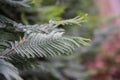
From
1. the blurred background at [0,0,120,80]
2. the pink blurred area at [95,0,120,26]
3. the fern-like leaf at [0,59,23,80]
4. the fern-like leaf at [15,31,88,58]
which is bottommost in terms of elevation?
the fern-like leaf at [0,59,23,80]

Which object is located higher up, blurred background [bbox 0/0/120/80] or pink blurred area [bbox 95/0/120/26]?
pink blurred area [bbox 95/0/120/26]

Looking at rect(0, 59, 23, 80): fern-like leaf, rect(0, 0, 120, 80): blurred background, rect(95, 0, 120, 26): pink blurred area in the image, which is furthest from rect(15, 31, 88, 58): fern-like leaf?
rect(95, 0, 120, 26): pink blurred area

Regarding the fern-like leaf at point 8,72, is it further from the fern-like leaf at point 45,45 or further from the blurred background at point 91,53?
the blurred background at point 91,53

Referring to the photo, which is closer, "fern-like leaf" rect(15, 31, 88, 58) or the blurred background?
"fern-like leaf" rect(15, 31, 88, 58)

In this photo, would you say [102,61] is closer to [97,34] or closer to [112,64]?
[112,64]

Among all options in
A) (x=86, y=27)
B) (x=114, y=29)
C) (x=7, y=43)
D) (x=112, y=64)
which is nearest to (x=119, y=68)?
(x=112, y=64)

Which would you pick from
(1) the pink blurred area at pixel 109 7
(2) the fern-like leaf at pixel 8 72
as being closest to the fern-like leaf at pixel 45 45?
(2) the fern-like leaf at pixel 8 72

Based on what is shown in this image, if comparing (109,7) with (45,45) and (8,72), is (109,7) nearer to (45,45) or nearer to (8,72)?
(45,45)

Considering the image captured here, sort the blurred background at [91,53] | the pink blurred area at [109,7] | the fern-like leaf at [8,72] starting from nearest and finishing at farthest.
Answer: the fern-like leaf at [8,72] → the blurred background at [91,53] → the pink blurred area at [109,7]

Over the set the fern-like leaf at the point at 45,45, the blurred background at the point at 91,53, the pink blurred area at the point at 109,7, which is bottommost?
the fern-like leaf at the point at 45,45

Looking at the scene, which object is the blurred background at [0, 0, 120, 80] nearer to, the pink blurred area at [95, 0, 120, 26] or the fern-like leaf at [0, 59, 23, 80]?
the pink blurred area at [95, 0, 120, 26]

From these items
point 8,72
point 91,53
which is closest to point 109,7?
point 91,53
